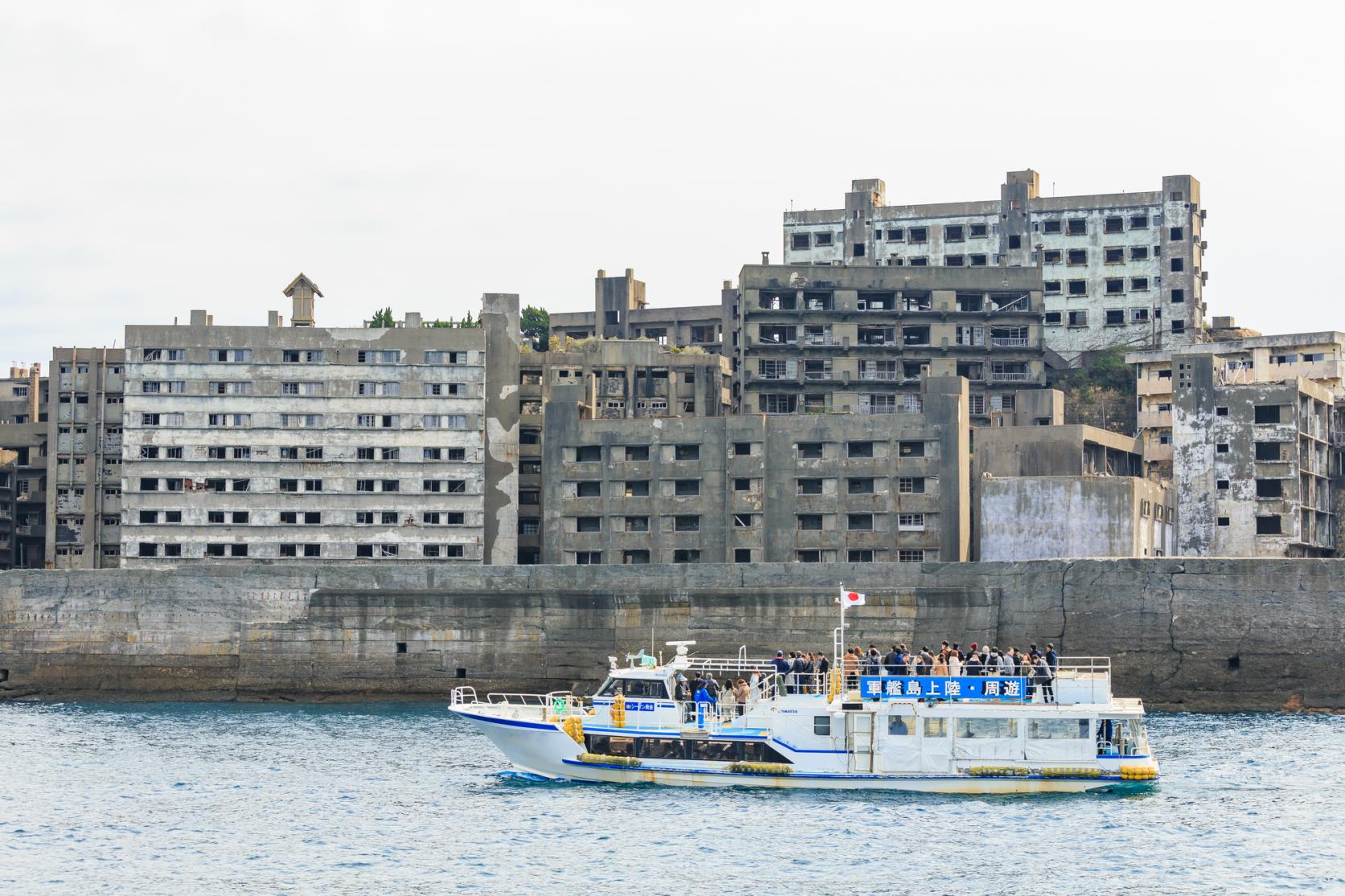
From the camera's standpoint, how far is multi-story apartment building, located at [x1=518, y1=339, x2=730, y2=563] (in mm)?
100250

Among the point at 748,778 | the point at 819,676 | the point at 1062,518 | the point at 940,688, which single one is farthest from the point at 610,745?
the point at 1062,518

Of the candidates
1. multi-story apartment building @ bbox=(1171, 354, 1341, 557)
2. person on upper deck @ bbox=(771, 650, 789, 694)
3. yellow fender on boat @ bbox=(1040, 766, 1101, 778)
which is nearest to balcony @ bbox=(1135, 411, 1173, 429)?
multi-story apartment building @ bbox=(1171, 354, 1341, 557)

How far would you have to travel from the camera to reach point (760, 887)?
37656 millimetres

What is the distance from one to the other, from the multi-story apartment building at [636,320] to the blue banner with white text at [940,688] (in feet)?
246

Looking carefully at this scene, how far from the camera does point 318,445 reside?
98.2 metres

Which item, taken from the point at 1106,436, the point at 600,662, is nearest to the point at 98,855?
the point at 600,662

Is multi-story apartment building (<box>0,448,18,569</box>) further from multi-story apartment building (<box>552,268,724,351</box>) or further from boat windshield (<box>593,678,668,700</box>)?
boat windshield (<box>593,678,668,700</box>)

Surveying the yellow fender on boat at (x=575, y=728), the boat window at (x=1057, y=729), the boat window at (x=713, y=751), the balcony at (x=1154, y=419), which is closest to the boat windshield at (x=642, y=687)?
the yellow fender on boat at (x=575, y=728)

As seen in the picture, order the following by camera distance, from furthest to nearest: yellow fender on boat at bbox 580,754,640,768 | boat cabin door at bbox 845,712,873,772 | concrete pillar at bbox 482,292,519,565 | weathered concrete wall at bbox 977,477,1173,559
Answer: concrete pillar at bbox 482,292,519,565
weathered concrete wall at bbox 977,477,1173,559
yellow fender on boat at bbox 580,754,640,768
boat cabin door at bbox 845,712,873,772

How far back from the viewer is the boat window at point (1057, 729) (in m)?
47.5

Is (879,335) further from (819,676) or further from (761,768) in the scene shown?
(761,768)

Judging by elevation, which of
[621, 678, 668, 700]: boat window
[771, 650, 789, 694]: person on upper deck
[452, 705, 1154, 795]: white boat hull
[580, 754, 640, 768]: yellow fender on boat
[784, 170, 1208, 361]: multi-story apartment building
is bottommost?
[452, 705, 1154, 795]: white boat hull

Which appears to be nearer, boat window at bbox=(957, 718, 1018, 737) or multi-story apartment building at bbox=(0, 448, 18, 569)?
boat window at bbox=(957, 718, 1018, 737)

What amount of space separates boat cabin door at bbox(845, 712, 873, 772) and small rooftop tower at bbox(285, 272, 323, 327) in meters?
60.2
